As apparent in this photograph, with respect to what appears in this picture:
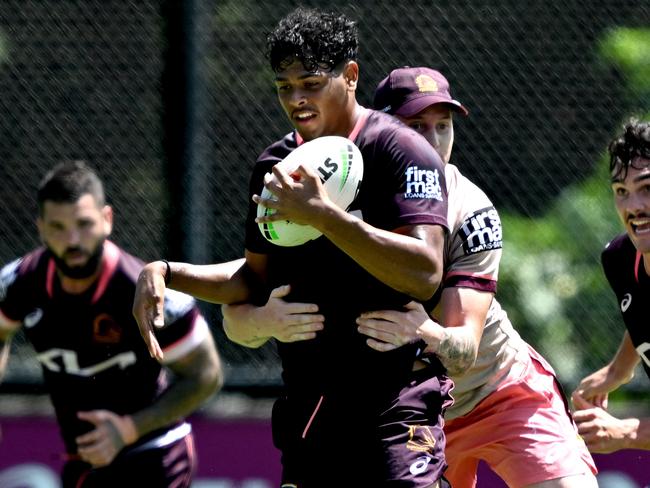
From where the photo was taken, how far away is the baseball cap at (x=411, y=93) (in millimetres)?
4746

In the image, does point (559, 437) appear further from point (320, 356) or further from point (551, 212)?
point (551, 212)

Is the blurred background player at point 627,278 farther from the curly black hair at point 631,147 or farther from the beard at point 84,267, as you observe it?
the beard at point 84,267

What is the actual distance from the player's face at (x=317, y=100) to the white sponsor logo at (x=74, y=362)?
Answer: 204 cm

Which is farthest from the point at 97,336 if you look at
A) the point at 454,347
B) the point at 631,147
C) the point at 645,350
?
the point at 631,147

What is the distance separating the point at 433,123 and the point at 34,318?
2.06m

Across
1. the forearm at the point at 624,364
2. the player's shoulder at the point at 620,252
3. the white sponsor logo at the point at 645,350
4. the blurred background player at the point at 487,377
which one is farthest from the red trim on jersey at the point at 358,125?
the forearm at the point at 624,364

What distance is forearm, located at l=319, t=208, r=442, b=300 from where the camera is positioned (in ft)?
11.9

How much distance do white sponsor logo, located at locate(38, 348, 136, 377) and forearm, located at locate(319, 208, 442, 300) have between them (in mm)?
2195

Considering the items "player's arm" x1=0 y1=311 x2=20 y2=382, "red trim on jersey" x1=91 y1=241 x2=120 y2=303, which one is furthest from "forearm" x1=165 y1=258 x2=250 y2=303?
"player's arm" x1=0 y1=311 x2=20 y2=382

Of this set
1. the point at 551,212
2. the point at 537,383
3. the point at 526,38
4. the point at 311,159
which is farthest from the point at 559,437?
the point at 526,38

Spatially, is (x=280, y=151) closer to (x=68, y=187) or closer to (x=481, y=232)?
(x=481, y=232)

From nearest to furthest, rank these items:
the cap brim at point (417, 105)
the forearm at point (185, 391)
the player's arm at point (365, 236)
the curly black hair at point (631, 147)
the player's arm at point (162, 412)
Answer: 1. the player's arm at point (365, 236)
2. the curly black hair at point (631, 147)
3. the cap brim at point (417, 105)
4. the player's arm at point (162, 412)
5. the forearm at point (185, 391)

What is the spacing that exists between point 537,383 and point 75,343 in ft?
6.61

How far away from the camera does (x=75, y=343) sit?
18.7 ft
